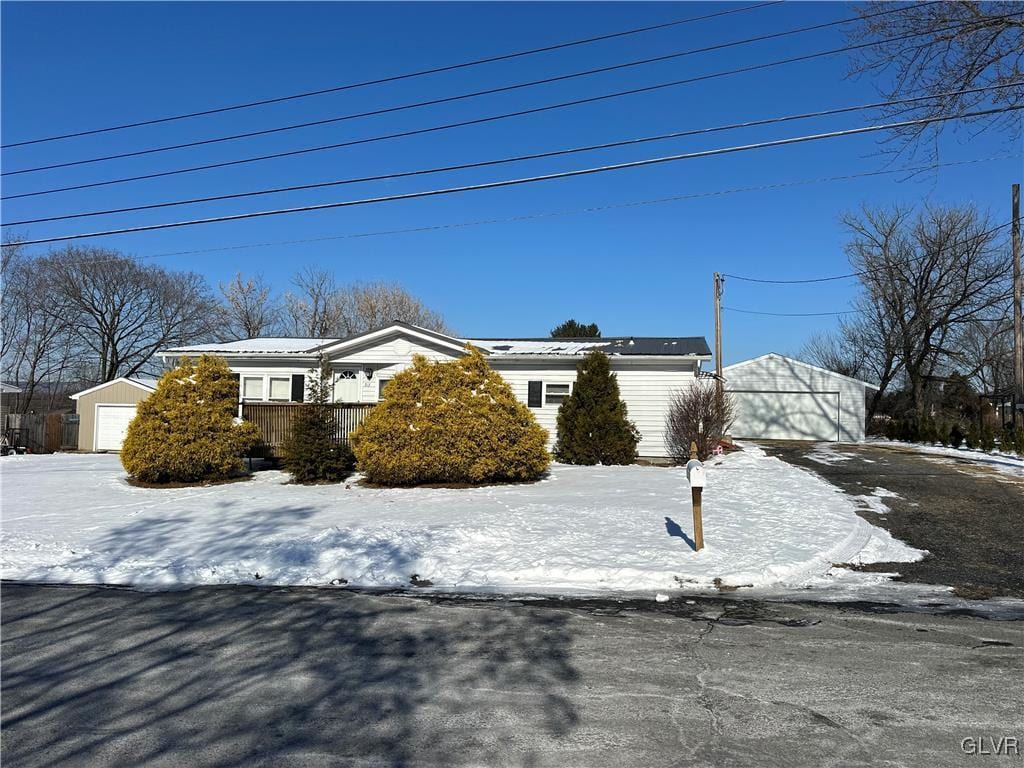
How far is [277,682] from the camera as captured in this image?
4.65m

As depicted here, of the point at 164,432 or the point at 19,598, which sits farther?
the point at 164,432

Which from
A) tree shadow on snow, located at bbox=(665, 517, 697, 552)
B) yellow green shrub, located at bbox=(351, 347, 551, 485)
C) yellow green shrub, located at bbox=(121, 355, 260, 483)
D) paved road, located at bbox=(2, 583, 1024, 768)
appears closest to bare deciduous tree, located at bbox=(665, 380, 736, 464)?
yellow green shrub, located at bbox=(351, 347, 551, 485)

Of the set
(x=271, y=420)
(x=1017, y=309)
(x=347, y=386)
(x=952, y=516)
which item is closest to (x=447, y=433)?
(x=271, y=420)

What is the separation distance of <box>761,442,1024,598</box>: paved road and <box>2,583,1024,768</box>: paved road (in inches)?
77.2

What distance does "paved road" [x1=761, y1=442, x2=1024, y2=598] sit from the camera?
7805mm

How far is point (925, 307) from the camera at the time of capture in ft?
110

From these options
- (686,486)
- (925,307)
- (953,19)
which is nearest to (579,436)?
(686,486)

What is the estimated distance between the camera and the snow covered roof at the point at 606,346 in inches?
800

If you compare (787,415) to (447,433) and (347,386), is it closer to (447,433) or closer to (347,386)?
(347,386)

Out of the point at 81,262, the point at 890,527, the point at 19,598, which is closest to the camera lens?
the point at 19,598

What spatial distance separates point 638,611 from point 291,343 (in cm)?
1965

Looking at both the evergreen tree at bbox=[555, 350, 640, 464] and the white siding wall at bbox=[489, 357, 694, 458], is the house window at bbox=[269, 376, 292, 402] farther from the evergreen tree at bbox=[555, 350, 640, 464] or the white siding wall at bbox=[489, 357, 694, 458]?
the evergreen tree at bbox=[555, 350, 640, 464]

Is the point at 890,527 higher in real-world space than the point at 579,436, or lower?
lower

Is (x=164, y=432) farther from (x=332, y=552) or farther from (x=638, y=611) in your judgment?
(x=638, y=611)
